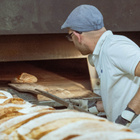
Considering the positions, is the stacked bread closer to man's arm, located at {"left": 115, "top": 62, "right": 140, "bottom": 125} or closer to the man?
man's arm, located at {"left": 115, "top": 62, "right": 140, "bottom": 125}

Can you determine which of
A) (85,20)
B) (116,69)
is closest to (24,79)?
(85,20)

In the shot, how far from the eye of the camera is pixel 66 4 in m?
3.07

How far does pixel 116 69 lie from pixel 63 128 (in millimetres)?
1208

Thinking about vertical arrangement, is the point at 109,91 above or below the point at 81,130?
below

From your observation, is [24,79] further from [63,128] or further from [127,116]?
[63,128]

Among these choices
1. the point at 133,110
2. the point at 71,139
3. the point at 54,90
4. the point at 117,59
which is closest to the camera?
the point at 71,139

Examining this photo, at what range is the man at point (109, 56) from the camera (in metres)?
1.87

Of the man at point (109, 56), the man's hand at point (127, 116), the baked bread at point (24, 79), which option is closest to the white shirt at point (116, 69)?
the man at point (109, 56)

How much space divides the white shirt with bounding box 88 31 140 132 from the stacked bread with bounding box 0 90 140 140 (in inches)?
37.2

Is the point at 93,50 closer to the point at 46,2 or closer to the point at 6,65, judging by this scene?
the point at 46,2

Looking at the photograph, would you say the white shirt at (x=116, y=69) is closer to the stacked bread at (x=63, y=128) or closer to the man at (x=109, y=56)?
the man at (x=109, y=56)

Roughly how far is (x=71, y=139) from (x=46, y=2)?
2.45 m

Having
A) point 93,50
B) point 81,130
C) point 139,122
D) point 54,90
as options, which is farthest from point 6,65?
point 81,130

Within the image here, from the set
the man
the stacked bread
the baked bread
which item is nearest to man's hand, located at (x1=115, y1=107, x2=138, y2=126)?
the man
